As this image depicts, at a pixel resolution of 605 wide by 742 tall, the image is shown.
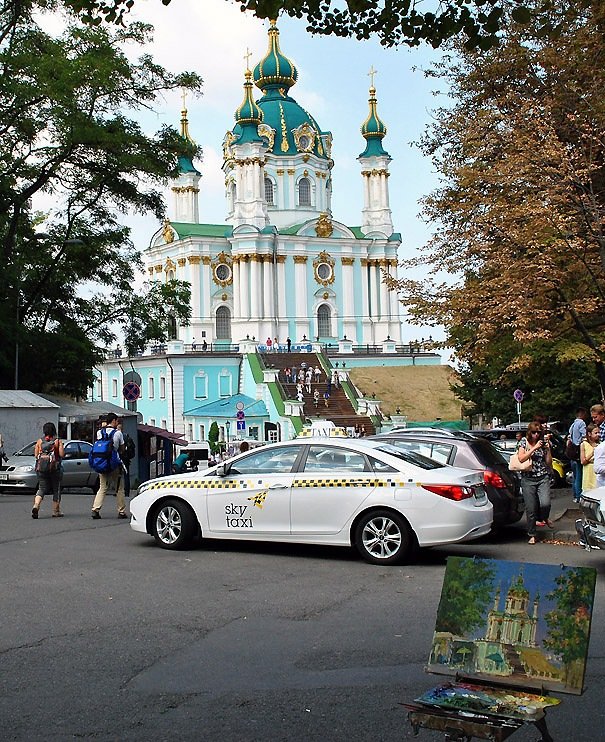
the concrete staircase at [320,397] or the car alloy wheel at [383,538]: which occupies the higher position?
the concrete staircase at [320,397]

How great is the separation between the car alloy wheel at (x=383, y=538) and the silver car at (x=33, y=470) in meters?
13.4

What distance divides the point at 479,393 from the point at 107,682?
147ft

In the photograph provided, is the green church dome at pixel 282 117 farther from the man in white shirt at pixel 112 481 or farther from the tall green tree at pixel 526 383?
the man in white shirt at pixel 112 481

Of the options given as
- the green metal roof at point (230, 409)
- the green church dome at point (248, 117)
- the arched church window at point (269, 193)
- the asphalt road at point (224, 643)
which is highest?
the green church dome at point (248, 117)

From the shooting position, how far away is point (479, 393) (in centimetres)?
5062

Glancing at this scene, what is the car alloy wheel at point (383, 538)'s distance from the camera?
39.3 ft

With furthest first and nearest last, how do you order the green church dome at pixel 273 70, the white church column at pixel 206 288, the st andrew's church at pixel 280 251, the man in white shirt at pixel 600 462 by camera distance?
the green church dome at pixel 273 70 → the white church column at pixel 206 288 → the st andrew's church at pixel 280 251 → the man in white shirt at pixel 600 462

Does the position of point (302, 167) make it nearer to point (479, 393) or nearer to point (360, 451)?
point (479, 393)

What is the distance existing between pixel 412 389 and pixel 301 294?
2086 centimetres

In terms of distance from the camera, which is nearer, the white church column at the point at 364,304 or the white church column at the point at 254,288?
the white church column at the point at 254,288

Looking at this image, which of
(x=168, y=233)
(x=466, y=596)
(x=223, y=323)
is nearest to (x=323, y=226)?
(x=223, y=323)

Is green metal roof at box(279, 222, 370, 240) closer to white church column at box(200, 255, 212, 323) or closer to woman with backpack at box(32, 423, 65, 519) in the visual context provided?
white church column at box(200, 255, 212, 323)

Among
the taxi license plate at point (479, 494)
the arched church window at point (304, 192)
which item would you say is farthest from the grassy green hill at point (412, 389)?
the taxi license plate at point (479, 494)

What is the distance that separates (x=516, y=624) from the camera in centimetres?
506
